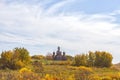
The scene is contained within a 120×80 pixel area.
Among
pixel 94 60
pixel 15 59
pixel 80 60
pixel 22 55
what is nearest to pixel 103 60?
pixel 94 60

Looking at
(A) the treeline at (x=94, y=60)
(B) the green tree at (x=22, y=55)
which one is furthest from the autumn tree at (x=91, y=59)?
(B) the green tree at (x=22, y=55)

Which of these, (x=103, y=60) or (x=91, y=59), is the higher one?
(x=91, y=59)

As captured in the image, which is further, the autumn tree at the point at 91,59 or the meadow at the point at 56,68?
the autumn tree at the point at 91,59

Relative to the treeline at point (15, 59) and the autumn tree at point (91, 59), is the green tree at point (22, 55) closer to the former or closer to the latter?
the treeline at point (15, 59)

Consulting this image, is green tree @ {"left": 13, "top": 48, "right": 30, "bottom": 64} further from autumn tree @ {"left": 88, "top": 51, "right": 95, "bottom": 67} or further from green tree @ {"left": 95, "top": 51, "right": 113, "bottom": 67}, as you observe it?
green tree @ {"left": 95, "top": 51, "right": 113, "bottom": 67}

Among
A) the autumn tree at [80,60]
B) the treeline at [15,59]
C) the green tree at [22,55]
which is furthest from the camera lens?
the autumn tree at [80,60]

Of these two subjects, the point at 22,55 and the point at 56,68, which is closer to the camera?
the point at 56,68

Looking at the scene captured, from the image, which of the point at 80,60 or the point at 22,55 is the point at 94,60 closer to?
the point at 80,60

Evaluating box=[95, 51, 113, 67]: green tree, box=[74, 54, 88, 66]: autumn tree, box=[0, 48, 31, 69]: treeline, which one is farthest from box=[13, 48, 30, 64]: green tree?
box=[95, 51, 113, 67]: green tree

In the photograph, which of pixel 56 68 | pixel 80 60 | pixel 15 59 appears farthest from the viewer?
pixel 80 60

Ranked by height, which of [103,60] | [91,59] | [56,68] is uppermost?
[91,59]

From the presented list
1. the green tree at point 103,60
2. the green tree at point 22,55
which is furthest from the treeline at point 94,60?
the green tree at point 22,55

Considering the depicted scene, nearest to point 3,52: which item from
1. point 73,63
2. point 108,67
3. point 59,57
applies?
point 73,63

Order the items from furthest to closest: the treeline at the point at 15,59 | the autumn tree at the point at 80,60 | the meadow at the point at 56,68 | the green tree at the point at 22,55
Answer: the autumn tree at the point at 80,60 < the green tree at the point at 22,55 < the treeline at the point at 15,59 < the meadow at the point at 56,68
